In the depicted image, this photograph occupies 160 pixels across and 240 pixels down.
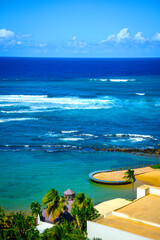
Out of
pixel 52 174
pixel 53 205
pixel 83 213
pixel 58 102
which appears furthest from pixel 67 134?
pixel 83 213

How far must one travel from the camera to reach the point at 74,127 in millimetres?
75688

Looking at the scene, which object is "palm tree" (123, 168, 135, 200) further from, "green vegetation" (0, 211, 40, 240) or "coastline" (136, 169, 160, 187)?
"green vegetation" (0, 211, 40, 240)

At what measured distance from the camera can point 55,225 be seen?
29.4 meters

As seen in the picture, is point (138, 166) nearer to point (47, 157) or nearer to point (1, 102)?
point (47, 157)

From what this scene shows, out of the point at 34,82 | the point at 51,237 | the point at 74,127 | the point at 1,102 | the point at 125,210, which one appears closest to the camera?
the point at 51,237

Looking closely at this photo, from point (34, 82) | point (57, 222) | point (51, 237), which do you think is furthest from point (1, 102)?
point (51, 237)

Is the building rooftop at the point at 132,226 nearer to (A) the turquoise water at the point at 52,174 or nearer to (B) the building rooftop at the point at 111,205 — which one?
(B) the building rooftop at the point at 111,205

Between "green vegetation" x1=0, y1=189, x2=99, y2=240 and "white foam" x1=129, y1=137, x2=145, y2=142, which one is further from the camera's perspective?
"white foam" x1=129, y1=137, x2=145, y2=142

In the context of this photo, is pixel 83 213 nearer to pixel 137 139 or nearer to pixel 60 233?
pixel 60 233

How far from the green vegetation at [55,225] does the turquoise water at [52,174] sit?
10.3m

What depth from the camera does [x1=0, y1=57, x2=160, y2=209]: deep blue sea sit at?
1905 inches

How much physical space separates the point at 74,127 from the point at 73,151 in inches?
588

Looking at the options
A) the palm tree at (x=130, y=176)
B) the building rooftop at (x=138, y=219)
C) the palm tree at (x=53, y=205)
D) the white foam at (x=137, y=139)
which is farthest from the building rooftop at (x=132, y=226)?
the white foam at (x=137, y=139)

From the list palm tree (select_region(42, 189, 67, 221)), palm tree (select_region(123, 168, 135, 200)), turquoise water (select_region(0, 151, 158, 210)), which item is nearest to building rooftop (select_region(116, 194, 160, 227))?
palm tree (select_region(42, 189, 67, 221))
